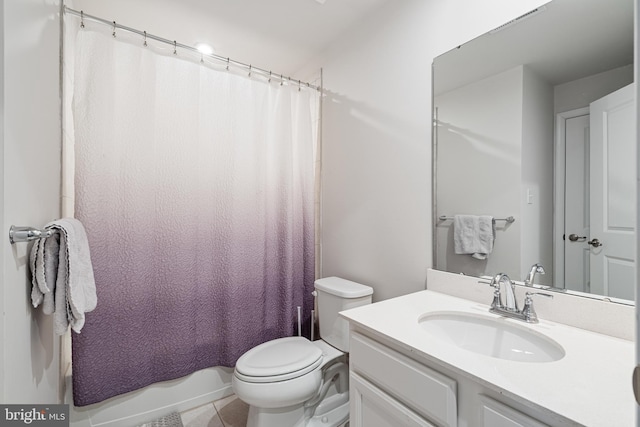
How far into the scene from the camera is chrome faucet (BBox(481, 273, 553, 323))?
100cm

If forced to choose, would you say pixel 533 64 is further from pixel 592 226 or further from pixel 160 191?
pixel 160 191

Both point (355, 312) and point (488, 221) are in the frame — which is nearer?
point (355, 312)

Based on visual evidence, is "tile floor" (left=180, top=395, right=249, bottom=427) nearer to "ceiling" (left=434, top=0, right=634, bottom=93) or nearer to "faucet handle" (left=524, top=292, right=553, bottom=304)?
"faucet handle" (left=524, top=292, right=553, bottom=304)

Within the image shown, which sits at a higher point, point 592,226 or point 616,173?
point 616,173

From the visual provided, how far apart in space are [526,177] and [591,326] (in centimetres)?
55

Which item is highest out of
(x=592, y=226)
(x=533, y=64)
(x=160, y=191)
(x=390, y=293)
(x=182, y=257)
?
(x=533, y=64)

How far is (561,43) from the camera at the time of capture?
1.02 metres

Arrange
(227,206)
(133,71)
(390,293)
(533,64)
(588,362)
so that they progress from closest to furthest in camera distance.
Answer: (588,362), (533,64), (133,71), (390,293), (227,206)

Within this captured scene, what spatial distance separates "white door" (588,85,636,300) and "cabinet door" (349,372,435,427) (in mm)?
747

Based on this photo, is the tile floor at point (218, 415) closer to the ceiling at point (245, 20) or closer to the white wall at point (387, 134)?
the white wall at point (387, 134)

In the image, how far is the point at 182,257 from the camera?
5.30 feet

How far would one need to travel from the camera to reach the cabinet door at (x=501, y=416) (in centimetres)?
61

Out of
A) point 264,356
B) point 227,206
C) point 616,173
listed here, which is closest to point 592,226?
point 616,173

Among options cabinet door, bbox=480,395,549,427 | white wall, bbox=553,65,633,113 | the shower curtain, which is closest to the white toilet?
the shower curtain
